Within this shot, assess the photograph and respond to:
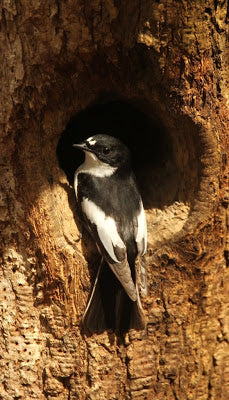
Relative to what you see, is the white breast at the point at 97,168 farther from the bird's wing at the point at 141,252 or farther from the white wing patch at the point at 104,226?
the bird's wing at the point at 141,252

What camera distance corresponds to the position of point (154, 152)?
445cm

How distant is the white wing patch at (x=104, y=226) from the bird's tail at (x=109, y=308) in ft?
0.43

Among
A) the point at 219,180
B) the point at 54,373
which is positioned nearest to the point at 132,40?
the point at 219,180

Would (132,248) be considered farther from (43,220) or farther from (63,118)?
(63,118)

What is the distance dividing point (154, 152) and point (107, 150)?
0.61m

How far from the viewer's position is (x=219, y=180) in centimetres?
360

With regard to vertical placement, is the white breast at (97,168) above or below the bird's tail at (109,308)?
above

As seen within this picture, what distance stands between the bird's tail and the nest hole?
0.44m

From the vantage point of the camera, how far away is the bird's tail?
136 inches

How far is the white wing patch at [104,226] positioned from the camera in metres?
3.52

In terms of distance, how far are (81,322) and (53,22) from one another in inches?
75.2

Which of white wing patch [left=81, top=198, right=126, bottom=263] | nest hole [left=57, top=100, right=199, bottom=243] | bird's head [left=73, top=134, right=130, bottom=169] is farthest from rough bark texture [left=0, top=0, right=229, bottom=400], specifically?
bird's head [left=73, top=134, right=130, bottom=169]

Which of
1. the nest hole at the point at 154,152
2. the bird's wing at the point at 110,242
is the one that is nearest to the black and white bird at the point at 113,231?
the bird's wing at the point at 110,242

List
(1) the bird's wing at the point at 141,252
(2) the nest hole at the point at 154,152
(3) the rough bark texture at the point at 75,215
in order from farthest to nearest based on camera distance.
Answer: (2) the nest hole at the point at 154,152 < (1) the bird's wing at the point at 141,252 < (3) the rough bark texture at the point at 75,215
